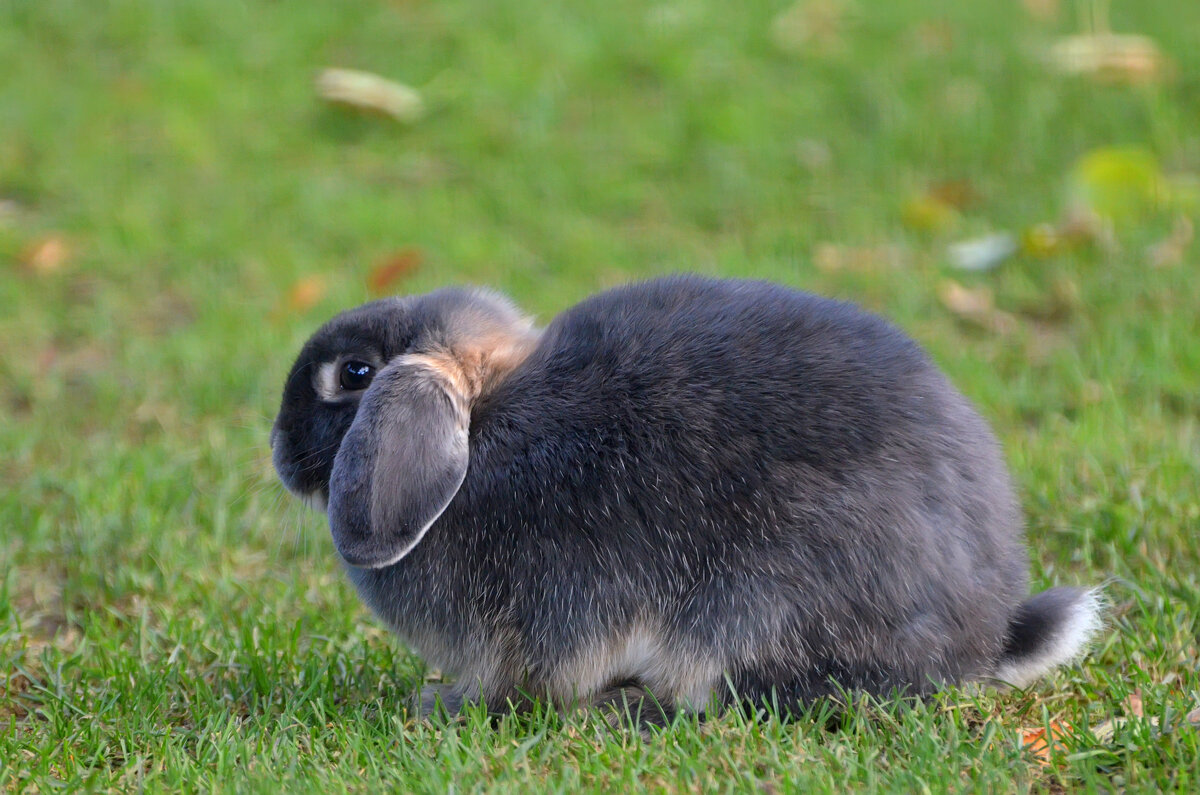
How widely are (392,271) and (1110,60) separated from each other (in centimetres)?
334

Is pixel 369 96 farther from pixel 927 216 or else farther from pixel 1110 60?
pixel 1110 60

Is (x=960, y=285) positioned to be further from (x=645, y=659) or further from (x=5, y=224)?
(x=5, y=224)

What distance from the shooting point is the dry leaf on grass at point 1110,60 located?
20.6ft

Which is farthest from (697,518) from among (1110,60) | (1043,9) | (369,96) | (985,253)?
(1043,9)

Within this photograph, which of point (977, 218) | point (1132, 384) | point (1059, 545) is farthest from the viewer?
point (977, 218)

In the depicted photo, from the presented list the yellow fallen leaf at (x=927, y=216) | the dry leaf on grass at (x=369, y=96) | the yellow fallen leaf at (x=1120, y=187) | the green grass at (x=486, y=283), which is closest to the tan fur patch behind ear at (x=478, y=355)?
the green grass at (x=486, y=283)

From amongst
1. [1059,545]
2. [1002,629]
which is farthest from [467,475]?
[1059,545]

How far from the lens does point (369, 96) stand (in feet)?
21.0

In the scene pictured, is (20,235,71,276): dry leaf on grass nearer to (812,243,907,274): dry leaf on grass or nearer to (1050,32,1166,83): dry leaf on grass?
(812,243,907,274): dry leaf on grass

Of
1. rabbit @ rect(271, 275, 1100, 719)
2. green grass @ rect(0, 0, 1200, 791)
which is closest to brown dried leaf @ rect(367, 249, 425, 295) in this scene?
green grass @ rect(0, 0, 1200, 791)

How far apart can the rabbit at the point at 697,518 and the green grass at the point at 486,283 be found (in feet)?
0.43

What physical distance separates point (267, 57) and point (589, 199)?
6.23 feet

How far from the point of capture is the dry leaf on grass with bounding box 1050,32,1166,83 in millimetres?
6285

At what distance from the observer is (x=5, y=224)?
18.8 feet
